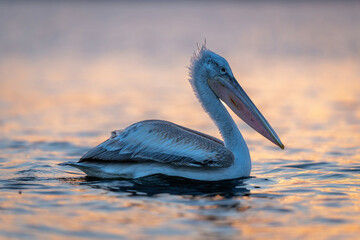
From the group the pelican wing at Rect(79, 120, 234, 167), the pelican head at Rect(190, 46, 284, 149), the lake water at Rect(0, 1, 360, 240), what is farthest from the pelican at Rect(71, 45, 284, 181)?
the pelican head at Rect(190, 46, 284, 149)

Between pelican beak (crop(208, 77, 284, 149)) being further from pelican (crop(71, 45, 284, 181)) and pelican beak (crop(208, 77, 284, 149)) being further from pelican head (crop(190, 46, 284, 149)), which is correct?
pelican (crop(71, 45, 284, 181))

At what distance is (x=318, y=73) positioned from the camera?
14820 millimetres

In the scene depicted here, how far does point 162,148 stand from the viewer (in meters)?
6.24

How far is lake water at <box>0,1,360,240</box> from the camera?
498 cm

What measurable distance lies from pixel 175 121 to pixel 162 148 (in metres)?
4.22

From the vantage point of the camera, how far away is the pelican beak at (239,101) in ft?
22.2

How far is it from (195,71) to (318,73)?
8.51 m

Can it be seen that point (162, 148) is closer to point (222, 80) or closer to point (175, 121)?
point (222, 80)

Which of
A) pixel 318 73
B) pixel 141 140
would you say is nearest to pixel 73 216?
pixel 141 140

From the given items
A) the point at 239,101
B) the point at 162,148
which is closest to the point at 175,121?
the point at 239,101

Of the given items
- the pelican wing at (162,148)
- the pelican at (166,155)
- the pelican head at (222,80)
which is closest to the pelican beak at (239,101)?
the pelican head at (222,80)

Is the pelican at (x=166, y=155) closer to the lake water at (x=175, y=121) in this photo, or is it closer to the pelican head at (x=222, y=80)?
the lake water at (x=175, y=121)

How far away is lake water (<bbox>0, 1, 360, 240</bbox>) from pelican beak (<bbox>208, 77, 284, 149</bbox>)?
585 millimetres

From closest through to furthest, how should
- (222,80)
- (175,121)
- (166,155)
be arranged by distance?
1. (166,155)
2. (222,80)
3. (175,121)
